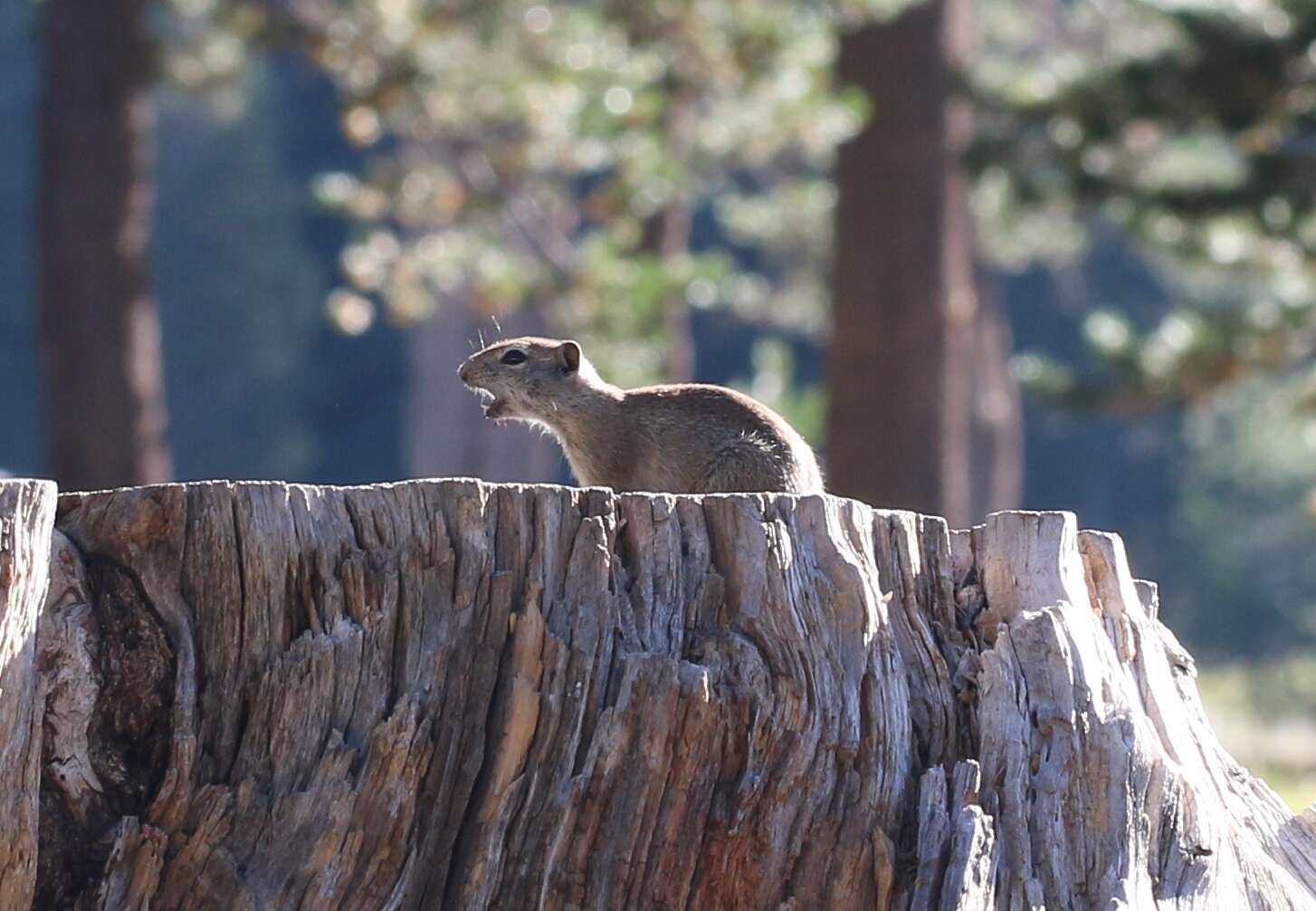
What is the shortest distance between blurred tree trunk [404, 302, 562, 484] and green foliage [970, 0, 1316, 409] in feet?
36.2

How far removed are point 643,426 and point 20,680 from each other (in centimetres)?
232

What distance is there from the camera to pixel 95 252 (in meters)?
12.8

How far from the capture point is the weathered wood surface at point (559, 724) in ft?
12.2

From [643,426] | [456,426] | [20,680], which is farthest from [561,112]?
[456,426]

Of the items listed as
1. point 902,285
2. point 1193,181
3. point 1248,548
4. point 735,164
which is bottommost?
point 902,285

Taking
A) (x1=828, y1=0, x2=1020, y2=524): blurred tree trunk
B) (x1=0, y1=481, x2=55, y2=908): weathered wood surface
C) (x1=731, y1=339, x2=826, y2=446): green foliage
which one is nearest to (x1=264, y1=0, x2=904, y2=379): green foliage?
(x1=828, y1=0, x2=1020, y2=524): blurred tree trunk

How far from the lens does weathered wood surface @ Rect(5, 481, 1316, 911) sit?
3.73m

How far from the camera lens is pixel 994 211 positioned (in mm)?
24844

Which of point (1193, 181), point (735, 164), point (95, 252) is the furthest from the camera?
point (735, 164)

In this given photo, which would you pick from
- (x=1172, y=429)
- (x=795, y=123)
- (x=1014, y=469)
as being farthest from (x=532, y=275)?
(x=1172, y=429)

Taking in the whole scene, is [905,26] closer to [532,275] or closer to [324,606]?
Result: [532,275]

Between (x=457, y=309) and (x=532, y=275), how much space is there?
15.7 meters

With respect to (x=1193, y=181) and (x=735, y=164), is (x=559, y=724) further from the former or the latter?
(x=735, y=164)

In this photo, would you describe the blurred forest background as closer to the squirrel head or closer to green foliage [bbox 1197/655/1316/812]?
green foliage [bbox 1197/655/1316/812]
